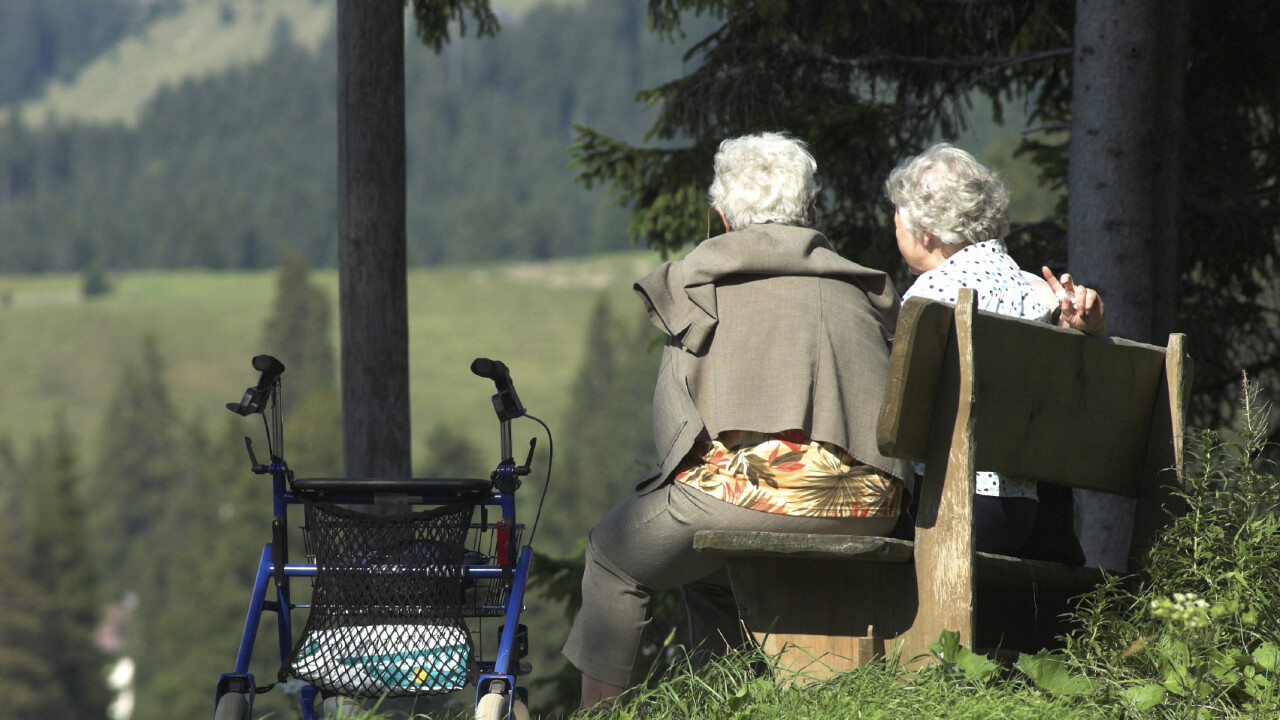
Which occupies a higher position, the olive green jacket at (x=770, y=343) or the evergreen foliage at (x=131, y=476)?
the olive green jacket at (x=770, y=343)

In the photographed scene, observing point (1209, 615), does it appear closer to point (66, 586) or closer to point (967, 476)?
point (967, 476)

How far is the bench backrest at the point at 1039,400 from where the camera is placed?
2.83 meters

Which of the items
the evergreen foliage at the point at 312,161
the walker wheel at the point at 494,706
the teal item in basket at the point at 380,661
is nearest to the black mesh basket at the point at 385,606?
the teal item in basket at the point at 380,661

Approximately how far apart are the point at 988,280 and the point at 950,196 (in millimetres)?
224

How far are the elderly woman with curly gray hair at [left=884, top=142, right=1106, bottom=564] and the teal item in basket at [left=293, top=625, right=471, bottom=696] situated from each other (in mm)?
1277

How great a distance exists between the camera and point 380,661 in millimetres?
3320

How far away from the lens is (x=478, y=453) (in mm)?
88875

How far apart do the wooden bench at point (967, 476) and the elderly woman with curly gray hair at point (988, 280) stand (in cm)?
10

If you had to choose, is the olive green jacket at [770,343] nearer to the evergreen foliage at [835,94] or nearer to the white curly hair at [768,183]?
the white curly hair at [768,183]

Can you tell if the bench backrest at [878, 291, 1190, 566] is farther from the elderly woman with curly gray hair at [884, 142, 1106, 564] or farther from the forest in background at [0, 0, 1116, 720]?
the forest in background at [0, 0, 1116, 720]

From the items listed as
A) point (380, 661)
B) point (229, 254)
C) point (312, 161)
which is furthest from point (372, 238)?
point (312, 161)

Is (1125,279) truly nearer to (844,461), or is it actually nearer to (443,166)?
(844,461)

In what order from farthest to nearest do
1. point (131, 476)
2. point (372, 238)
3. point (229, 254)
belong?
point (229, 254)
point (131, 476)
point (372, 238)

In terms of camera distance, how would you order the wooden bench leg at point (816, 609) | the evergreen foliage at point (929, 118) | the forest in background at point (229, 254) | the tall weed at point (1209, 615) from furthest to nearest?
1. the forest in background at point (229, 254)
2. the evergreen foliage at point (929, 118)
3. the wooden bench leg at point (816, 609)
4. the tall weed at point (1209, 615)
